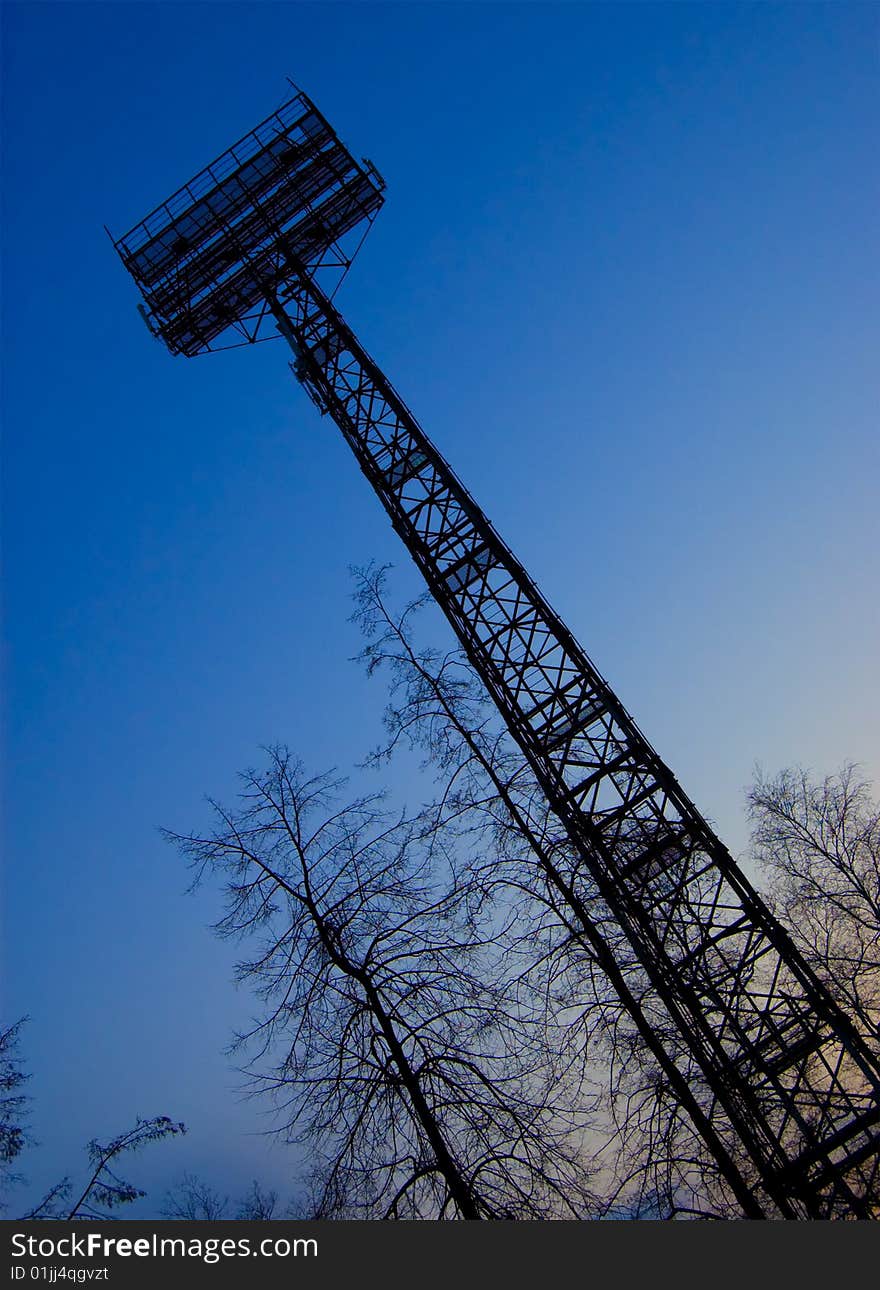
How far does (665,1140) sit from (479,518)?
9052 mm

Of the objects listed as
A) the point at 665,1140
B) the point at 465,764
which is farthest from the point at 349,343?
the point at 665,1140

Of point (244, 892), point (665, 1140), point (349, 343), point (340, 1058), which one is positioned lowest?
point (665, 1140)

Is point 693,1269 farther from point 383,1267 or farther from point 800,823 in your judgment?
point 800,823

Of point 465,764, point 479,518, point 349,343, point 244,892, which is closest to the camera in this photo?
point 244,892

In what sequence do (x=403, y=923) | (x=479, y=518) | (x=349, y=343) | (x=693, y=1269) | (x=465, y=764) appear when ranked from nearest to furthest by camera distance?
(x=693, y=1269) < (x=403, y=923) < (x=465, y=764) < (x=479, y=518) < (x=349, y=343)

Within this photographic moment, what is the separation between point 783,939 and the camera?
30.7 feet

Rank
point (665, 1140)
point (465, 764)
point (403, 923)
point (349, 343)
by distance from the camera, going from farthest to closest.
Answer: point (349, 343), point (465, 764), point (403, 923), point (665, 1140)

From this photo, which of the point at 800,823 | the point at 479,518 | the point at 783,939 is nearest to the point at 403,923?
the point at 783,939

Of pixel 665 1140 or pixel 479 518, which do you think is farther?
pixel 479 518

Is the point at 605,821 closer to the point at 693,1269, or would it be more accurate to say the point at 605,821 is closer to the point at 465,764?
the point at 465,764

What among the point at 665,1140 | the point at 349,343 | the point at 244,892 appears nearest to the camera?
the point at 665,1140

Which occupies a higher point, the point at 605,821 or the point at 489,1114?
the point at 605,821

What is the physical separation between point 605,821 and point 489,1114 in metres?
3.92

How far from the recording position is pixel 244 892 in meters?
9.87
